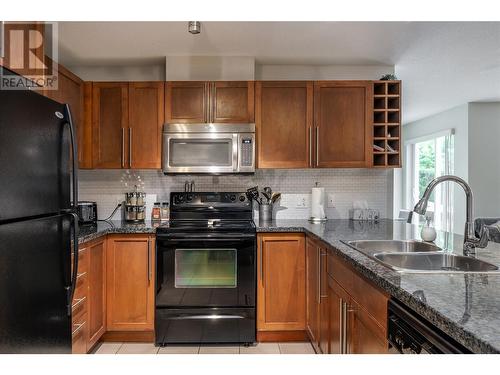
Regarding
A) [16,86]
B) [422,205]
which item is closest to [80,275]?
[16,86]

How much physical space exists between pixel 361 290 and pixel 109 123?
8.25ft

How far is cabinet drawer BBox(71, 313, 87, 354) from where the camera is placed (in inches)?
85.1

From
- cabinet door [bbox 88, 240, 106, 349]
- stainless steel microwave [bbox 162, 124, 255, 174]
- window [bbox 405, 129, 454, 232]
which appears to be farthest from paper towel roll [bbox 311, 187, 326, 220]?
window [bbox 405, 129, 454, 232]

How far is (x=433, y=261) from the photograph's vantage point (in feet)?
5.67

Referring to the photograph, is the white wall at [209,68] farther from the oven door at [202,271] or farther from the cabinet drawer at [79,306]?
A: the cabinet drawer at [79,306]

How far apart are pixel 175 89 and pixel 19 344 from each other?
229 centimetres

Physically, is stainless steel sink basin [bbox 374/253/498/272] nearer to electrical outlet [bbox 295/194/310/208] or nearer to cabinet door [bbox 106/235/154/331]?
electrical outlet [bbox 295/194/310/208]

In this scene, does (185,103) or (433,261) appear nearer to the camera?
(433,261)

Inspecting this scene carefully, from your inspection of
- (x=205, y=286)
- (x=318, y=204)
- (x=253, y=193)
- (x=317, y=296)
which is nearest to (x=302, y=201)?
(x=318, y=204)

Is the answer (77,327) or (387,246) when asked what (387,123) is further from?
(77,327)

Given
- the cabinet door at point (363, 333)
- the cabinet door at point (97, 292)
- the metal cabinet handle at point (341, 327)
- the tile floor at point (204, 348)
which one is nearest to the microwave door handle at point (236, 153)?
the cabinet door at point (97, 292)

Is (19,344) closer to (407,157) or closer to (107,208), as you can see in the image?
(107,208)

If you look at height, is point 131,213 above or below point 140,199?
below

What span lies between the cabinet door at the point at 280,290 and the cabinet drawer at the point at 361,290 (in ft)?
2.41
